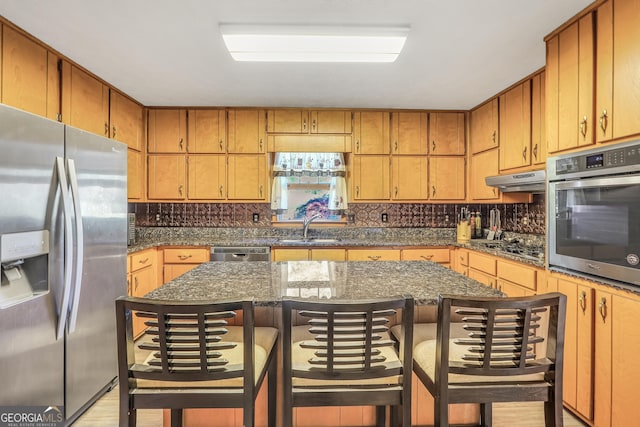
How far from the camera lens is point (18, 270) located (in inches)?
61.5

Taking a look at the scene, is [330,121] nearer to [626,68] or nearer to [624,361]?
[626,68]

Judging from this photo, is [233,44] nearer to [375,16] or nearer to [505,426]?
[375,16]

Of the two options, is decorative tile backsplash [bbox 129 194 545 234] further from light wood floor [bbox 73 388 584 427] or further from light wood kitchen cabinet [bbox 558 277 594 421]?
light wood floor [bbox 73 388 584 427]

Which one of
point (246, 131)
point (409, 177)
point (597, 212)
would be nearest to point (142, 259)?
point (246, 131)

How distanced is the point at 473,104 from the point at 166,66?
319 centimetres

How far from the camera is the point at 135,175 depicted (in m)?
3.72

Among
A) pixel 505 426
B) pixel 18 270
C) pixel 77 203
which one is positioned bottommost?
pixel 505 426

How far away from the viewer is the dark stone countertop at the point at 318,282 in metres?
1.45

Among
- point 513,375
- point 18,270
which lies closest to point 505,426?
point 513,375

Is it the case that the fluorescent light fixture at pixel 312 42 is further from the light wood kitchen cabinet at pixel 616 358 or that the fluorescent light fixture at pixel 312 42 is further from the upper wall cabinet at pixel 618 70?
the light wood kitchen cabinet at pixel 616 358

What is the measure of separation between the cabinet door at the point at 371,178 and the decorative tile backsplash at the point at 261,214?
0.32m

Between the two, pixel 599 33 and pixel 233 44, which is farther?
pixel 233 44

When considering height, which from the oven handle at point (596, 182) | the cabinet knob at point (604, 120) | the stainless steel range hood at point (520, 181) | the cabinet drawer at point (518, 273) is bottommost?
the cabinet drawer at point (518, 273)

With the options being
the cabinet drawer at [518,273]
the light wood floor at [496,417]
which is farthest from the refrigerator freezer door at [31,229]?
the cabinet drawer at [518,273]
